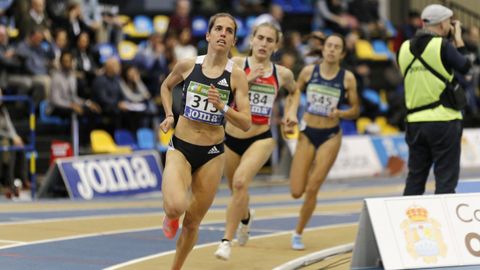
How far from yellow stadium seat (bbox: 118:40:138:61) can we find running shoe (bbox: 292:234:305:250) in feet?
36.8

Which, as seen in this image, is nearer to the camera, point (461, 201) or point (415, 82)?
point (461, 201)

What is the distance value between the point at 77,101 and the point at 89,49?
1.68 meters

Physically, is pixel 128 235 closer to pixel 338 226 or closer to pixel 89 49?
pixel 338 226

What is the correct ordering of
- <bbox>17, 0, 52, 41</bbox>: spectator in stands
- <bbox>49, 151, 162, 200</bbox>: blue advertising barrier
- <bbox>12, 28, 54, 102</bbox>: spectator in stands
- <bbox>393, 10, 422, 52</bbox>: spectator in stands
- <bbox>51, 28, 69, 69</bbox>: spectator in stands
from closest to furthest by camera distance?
<bbox>49, 151, 162, 200</bbox>: blue advertising barrier, <bbox>12, 28, 54, 102</bbox>: spectator in stands, <bbox>17, 0, 52, 41</bbox>: spectator in stands, <bbox>51, 28, 69, 69</bbox>: spectator in stands, <bbox>393, 10, 422, 52</bbox>: spectator in stands

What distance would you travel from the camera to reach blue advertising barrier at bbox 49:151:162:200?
1881cm

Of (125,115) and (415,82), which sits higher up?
(415,82)

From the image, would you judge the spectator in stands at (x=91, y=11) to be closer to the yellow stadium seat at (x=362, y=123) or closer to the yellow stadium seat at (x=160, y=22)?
the yellow stadium seat at (x=160, y=22)

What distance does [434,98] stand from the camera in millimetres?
11781

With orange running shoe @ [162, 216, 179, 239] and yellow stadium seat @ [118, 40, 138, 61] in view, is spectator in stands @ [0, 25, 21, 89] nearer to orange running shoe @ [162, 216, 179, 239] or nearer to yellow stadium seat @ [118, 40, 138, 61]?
yellow stadium seat @ [118, 40, 138, 61]

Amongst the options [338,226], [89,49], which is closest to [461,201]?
[338,226]

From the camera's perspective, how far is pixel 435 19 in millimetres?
11789

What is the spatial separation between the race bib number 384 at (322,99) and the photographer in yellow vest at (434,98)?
1.49 m

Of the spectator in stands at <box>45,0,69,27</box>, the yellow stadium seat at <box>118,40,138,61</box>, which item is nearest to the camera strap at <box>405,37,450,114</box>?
the spectator in stands at <box>45,0,69,27</box>

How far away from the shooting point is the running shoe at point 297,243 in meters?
12.5
